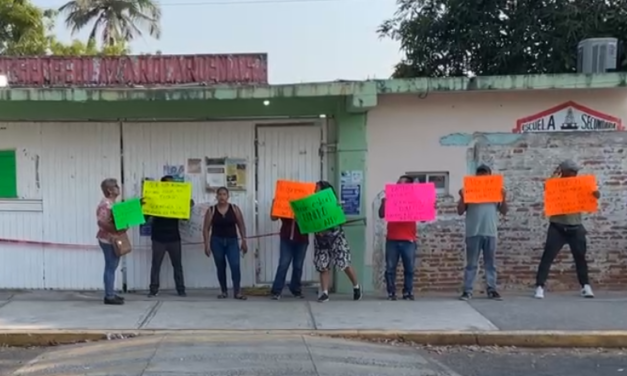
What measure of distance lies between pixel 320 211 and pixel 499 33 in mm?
9557

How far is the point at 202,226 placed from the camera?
32.3 ft

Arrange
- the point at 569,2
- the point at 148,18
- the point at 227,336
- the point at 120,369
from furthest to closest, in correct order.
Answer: the point at 148,18 < the point at 569,2 < the point at 227,336 < the point at 120,369

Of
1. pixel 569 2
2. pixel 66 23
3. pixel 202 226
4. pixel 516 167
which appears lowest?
pixel 202 226

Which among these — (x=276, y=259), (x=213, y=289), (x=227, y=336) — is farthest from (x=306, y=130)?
(x=227, y=336)

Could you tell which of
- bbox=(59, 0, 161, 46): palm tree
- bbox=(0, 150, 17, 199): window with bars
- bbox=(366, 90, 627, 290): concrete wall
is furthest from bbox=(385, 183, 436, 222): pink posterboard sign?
bbox=(59, 0, 161, 46): palm tree

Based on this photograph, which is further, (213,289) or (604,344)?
(213,289)

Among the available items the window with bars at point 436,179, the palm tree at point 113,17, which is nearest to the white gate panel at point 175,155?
the window with bars at point 436,179

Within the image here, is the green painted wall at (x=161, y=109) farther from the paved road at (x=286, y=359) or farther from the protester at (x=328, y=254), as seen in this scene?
the paved road at (x=286, y=359)

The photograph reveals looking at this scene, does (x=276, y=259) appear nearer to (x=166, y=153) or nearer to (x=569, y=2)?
(x=166, y=153)

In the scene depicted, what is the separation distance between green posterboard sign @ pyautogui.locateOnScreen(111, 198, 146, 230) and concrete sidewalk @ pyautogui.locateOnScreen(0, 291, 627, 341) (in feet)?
3.49

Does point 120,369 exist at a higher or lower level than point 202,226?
lower

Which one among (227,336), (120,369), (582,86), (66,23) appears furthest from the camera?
(66,23)

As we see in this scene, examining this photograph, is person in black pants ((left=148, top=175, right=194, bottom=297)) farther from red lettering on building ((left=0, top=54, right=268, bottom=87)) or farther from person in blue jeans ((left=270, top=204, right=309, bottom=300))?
red lettering on building ((left=0, top=54, right=268, bottom=87))

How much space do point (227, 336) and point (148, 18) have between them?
3300 cm
